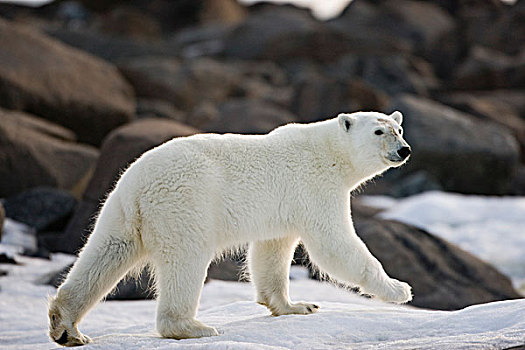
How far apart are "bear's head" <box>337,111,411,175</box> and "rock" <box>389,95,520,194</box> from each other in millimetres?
14226

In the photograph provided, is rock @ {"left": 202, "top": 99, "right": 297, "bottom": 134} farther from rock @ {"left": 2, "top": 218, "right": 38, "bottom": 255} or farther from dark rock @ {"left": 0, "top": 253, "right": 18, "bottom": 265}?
dark rock @ {"left": 0, "top": 253, "right": 18, "bottom": 265}


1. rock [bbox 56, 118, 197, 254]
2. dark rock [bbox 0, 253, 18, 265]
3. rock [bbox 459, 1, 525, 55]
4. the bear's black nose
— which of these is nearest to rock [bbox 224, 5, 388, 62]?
rock [bbox 459, 1, 525, 55]

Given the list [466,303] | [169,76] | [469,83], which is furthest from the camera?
[469,83]

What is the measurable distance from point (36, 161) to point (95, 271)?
7858 millimetres

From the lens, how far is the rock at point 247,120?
18422mm

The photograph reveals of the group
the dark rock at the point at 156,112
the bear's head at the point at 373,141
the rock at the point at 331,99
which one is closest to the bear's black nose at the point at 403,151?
the bear's head at the point at 373,141

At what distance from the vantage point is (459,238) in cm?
1404

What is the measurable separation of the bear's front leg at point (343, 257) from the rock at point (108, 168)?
17.7ft

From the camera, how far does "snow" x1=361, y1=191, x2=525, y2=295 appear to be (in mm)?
13102

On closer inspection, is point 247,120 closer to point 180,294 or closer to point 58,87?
point 58,87

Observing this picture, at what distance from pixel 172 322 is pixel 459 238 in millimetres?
9856

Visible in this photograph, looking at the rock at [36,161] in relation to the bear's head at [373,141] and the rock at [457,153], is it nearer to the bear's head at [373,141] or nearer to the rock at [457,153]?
the bear's head at [373,141]

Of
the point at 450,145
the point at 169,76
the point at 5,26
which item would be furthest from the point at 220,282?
the point at 169,76

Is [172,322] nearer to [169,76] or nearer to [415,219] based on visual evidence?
[415,219]
